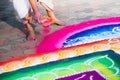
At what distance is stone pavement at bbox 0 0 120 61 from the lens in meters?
4.29

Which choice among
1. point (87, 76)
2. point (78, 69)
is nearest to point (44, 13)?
point (78, 69)

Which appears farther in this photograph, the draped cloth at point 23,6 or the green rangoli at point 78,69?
the draped cloth at point 23,6

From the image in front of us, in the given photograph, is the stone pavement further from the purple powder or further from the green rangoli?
the purple powder

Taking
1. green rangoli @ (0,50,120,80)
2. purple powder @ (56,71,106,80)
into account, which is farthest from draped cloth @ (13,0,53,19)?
purple powder @ (56,71,106,80)

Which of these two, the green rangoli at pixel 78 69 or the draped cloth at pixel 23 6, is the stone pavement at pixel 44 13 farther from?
the green rangoli at pixel 78 69

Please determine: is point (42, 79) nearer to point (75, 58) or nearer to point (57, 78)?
point (57, 78)

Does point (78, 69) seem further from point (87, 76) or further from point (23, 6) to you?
point (23, 6)

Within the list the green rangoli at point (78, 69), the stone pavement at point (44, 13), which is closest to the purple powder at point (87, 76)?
the green rangoli at point (78, 69)

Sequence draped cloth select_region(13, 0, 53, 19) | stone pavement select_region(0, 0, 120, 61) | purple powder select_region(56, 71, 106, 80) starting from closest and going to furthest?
purple powder select_region(56, 71, 106, 80) < stone pavement select_region(0, 0, 120, 61) < draped cloth select_region(13, 0, 53, 19)

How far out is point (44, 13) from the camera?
5918 mm

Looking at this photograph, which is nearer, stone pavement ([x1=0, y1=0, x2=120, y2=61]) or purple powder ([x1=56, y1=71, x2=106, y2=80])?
purple powder ([x1=56, y1=71, x2=106, y2=80])

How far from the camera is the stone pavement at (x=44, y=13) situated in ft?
14.1

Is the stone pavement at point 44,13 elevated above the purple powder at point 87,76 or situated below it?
above

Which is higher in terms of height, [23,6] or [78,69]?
[23,6]
